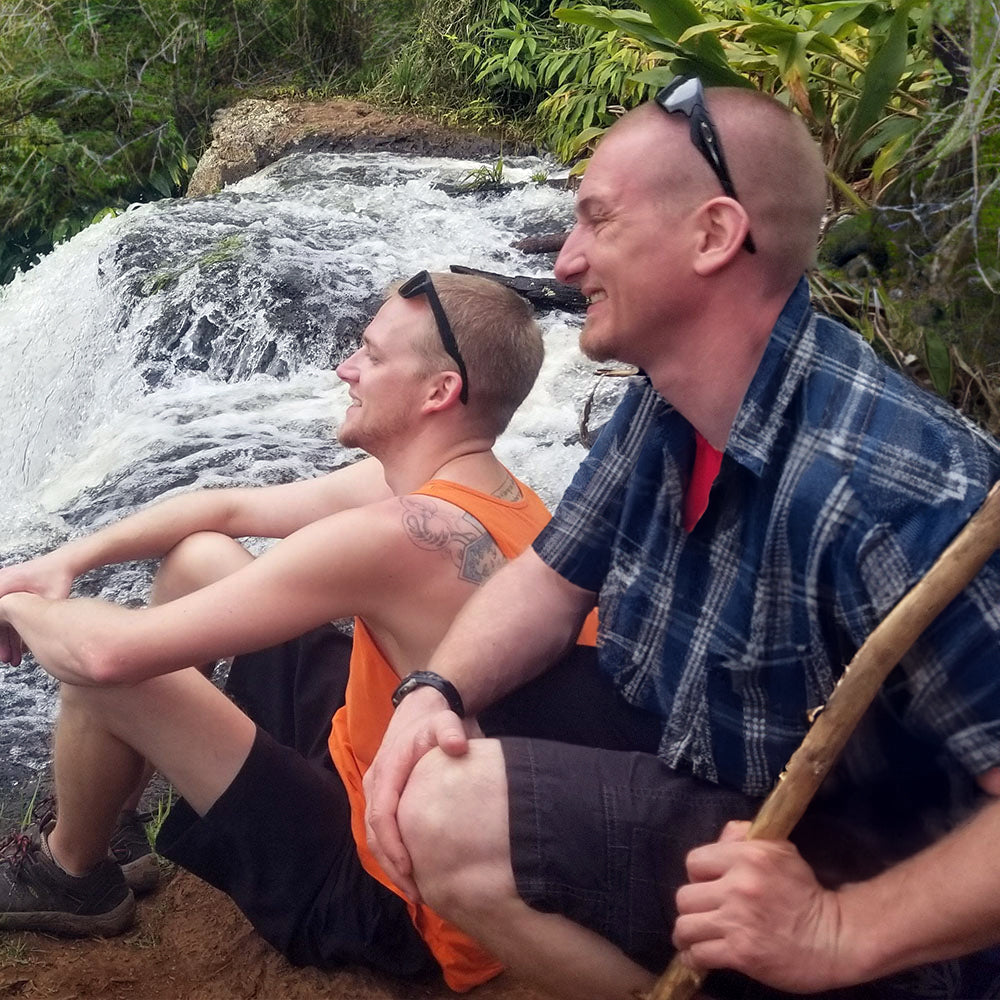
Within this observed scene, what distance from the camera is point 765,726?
172 centimetres

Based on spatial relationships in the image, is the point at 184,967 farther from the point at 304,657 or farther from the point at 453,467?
the point at 453,467

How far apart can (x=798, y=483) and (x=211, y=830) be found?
1.27 meters

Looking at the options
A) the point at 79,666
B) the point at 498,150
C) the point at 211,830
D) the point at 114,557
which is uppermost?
the point at 79,666

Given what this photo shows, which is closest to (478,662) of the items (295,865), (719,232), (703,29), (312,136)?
(295,865)

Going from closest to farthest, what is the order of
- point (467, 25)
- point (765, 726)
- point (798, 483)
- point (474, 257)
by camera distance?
1. point (798, 483)
2. point (765, 726)
3. point (474, 257)
4. point (467, 25)

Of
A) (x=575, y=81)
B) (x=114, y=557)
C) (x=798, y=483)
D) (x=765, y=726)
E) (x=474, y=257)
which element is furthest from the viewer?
(x=575, y=81)

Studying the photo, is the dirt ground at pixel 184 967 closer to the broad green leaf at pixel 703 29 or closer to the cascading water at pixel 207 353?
the cascading water at pixel 207 353

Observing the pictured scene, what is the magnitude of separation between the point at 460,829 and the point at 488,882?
0.09m

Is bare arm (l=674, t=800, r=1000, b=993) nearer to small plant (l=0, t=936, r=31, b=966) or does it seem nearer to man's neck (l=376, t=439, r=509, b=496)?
man's neck (l=376, t=439, r=509, b=496)

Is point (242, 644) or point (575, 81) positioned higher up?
point (242, 644)

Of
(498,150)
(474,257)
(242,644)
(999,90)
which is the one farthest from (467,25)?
(242,644)

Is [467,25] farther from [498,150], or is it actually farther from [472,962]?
[472,962]

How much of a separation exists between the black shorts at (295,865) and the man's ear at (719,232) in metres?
1.18

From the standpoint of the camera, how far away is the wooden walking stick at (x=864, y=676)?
1425 millimetres
